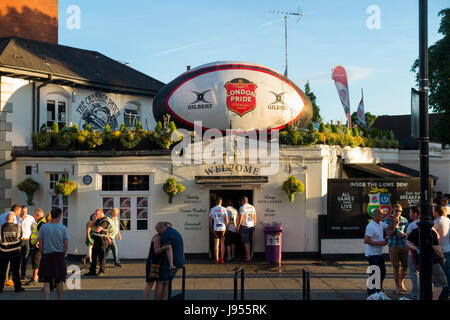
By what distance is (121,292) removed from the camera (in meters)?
11.0

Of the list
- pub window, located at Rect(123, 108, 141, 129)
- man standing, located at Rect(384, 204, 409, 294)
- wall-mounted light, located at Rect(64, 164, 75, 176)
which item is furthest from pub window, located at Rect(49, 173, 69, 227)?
man standing, located at Rect(384, 204, 409, 294)

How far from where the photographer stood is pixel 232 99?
52.4ft

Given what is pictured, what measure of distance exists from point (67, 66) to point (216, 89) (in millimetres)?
8156

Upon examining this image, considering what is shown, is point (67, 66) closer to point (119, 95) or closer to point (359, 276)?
point (119, 95)

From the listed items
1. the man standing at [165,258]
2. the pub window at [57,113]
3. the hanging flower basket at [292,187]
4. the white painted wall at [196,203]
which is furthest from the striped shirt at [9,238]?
the pub window at [57,113]

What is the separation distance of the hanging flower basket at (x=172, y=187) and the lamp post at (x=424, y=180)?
7754 mm

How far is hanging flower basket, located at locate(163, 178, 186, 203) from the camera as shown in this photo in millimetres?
15117

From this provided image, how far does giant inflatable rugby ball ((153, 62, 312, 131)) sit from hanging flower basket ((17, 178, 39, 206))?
15.4ft

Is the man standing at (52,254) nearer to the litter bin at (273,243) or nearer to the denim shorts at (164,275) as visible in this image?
the denim shorts at (164,275)

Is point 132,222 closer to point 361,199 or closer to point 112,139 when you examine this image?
point 112,139

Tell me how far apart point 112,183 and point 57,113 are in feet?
18.3

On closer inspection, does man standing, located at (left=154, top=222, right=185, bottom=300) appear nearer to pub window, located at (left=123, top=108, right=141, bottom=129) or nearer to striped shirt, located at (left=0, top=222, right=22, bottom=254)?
striped shirt, located at (left=0, top=222, right=22, bottom=254)

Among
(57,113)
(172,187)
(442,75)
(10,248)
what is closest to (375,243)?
(172,187)
